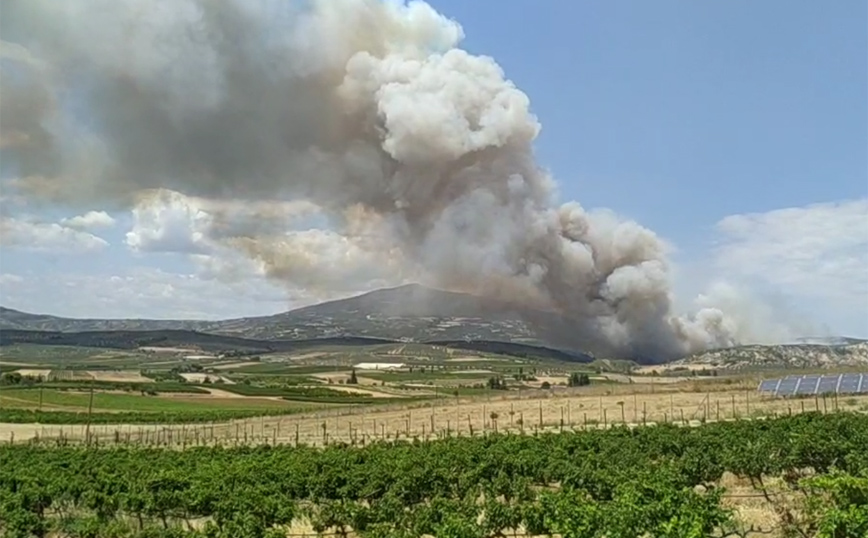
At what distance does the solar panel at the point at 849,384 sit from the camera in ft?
166

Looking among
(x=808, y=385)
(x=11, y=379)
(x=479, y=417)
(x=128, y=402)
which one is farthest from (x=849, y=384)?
(x=11, y=379)

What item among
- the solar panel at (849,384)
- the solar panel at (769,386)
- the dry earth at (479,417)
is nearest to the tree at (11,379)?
the dry earth at (479,417)

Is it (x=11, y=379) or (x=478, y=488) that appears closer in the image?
(x=478, y=488)

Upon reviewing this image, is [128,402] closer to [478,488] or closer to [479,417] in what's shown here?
[479,417]

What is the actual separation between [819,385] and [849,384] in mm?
1876

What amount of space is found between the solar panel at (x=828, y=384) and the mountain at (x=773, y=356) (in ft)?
325

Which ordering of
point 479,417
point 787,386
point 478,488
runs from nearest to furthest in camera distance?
point 478,488 < point 787,386 < point 479,417

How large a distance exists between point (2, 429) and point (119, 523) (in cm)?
5436

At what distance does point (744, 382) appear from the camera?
221 ft

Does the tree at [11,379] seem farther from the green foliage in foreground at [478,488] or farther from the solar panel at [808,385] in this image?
the solar panel at [808,385]

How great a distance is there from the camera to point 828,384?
52.1m

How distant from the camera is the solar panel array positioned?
167 feet

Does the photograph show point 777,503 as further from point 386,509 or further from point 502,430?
point 502,430

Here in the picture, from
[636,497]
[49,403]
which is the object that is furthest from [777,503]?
[49,403]
